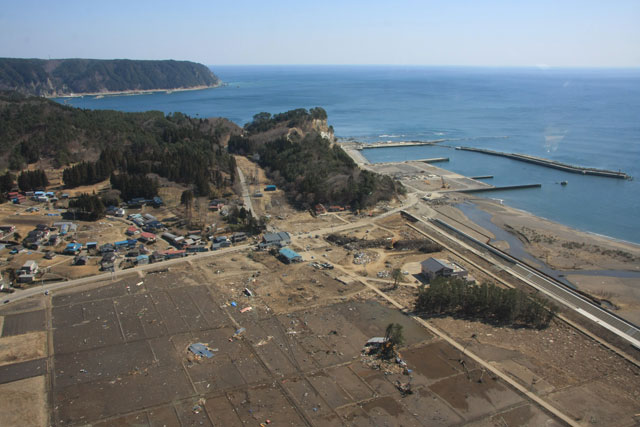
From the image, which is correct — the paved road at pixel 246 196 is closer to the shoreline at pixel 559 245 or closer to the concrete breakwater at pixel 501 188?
the shoreline at pixel 559 245

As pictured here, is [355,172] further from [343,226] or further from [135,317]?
[135,317]

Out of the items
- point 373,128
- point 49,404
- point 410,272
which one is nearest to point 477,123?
point 373,128

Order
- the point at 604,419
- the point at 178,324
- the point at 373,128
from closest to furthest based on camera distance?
the point at 604,419
the point at 178,324
the point at 373,128

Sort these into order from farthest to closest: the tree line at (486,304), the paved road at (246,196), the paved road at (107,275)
Answer: the paved road at (246,196) < the paved road at (107,275) < the tree line at (486,304)

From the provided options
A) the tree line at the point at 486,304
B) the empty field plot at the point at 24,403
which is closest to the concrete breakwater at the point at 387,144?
the tree line at the point at 486,304

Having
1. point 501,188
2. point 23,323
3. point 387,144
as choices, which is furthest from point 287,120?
point 23,323

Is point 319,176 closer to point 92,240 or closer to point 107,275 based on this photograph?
point 92,240
